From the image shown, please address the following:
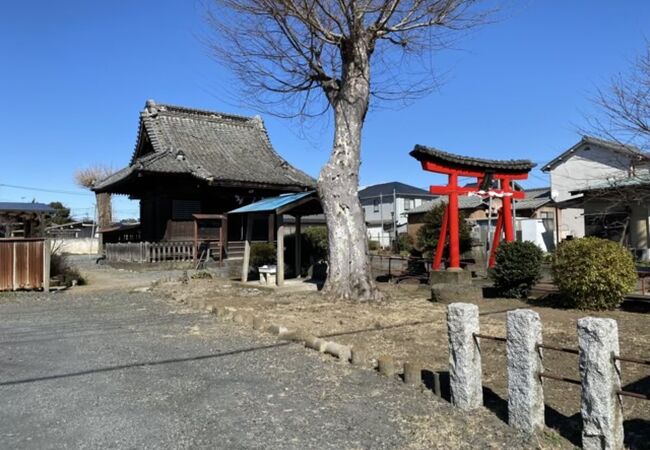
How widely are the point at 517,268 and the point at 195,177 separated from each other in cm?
1363

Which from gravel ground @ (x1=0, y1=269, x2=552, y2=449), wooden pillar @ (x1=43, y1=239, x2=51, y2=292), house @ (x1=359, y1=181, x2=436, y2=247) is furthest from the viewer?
house @ (x1=359, y1=181, x2=436, y2=247)

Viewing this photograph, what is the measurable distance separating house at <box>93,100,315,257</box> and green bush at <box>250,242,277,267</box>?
367 cm

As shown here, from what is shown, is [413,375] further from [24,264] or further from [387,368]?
[24,264]

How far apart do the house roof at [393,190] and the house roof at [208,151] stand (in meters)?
25.6

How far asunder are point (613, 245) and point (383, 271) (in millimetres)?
8120

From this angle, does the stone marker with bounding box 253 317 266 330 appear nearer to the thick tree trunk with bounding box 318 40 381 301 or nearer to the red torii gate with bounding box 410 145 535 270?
the thick tree trunk with bounding box 318 40 381 301

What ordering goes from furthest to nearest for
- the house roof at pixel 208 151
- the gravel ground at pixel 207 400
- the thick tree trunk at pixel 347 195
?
the house roof at pixel 208 151 < the thick tree trunk at pixel 347 195 < the gravel ground at pixel 207 400

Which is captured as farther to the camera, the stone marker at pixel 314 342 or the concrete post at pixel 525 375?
the stone marker at pixel 314 342

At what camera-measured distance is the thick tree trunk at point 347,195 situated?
36.6 ft

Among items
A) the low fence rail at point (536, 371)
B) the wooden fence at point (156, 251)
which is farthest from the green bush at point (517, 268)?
the wooden fence at point (156, 251)

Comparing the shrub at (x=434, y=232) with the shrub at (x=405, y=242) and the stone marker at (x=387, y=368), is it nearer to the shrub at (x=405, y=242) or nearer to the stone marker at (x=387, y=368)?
the shrub at (x=405, y=242)

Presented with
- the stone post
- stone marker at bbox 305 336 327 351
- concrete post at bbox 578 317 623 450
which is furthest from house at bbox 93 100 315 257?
concrete post at bbox 578 317 623 450

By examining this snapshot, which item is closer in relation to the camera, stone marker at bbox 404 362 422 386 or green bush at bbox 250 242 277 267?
stone marker at bbox 404 362 422 386

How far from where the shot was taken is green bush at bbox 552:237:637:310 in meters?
9.14
